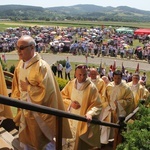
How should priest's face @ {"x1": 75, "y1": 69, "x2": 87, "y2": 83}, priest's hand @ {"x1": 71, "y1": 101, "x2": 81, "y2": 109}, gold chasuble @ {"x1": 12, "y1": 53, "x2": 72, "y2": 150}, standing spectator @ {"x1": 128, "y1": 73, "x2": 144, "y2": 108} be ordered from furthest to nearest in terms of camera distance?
standing spectator @ {"x1": 128, "y1": 73, "x2": 144, "y2": 108}
priest's hand @ {"x1": 71, "y1": 101, "x2": 81, "y2": 109}
priest's face @ {"x1": 75, "y1": 69, "x2": 87, "y2": 83}
gold chasuble @ {"x1": 12, "y1": 53, "x2": 72, "y2": 150}

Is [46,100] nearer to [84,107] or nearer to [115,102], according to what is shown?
[84,107]

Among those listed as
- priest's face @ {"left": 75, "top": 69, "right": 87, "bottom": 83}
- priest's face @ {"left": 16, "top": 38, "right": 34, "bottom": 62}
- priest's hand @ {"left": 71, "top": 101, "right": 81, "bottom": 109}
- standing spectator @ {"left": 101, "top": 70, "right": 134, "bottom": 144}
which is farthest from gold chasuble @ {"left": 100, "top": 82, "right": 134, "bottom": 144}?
priest's face @ {"left": 16, "top": 38, "right": 34, "bottom": 62}

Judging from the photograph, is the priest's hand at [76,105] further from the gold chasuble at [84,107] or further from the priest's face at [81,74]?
the priest's face at [81,74]

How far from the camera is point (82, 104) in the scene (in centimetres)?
498

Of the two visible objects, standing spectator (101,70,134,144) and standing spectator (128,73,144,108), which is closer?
standing spectator (101,70,134,144)

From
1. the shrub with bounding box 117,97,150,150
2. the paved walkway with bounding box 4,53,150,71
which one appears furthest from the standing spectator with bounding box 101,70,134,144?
the paved walkway with bounding box 4,53,150,71

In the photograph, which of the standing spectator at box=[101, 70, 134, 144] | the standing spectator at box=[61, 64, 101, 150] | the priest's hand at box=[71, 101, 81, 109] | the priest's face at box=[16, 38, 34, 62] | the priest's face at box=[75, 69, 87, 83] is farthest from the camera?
the standing spectator at box=[101, 70, 134, 144]

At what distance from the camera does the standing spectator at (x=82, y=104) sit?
4859 mm

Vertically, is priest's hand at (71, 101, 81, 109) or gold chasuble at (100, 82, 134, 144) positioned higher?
priest's hand at (71, 101, 81, 109)

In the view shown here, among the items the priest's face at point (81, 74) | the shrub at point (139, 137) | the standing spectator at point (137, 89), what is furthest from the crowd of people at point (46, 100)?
the standing spectator at point (137, 89)

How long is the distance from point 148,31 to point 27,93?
3536cm

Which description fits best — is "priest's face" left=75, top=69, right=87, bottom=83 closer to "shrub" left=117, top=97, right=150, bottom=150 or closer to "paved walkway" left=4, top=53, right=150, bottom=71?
"shrub" left=117, top=97, right=150, bottom=150

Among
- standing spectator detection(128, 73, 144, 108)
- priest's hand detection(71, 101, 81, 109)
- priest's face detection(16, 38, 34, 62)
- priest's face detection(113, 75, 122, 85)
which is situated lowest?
standing spectator detection(128, 73, 144, 108)

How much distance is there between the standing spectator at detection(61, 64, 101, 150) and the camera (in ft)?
15.9
